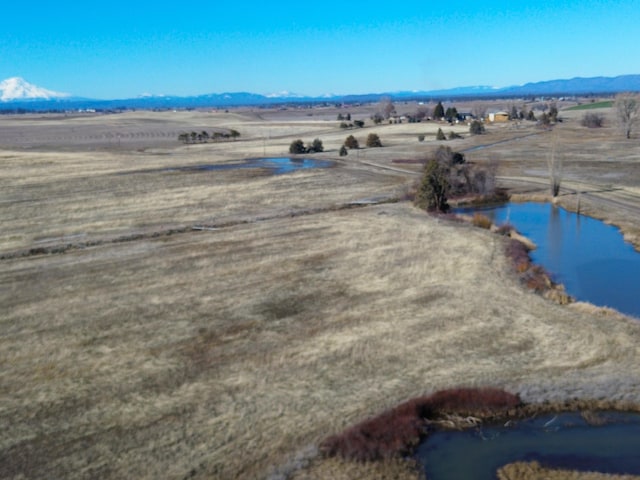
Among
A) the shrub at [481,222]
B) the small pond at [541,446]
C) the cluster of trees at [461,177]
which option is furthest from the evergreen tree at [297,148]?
the small pond at [541,446]

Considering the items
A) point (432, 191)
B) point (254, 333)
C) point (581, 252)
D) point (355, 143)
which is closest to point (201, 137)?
point (355, 143)

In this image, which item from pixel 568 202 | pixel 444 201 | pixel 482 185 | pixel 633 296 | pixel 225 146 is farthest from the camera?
pixel 225 146

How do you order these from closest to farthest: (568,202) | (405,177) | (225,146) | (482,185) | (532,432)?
(532,432) → (568,202) → (482,185) → (405,177) → (225,146)

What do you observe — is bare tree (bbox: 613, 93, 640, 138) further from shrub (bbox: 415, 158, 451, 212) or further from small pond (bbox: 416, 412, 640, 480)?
small pond (bbox: 416, 412, 640, 480)

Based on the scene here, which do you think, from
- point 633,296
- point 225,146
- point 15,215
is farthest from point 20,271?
point 225,146

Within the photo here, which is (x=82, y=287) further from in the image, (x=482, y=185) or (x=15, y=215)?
(x=482, y=185)

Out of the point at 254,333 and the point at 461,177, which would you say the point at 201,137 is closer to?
the point at 461,177

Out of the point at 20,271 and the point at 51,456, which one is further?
the point at 20,271
